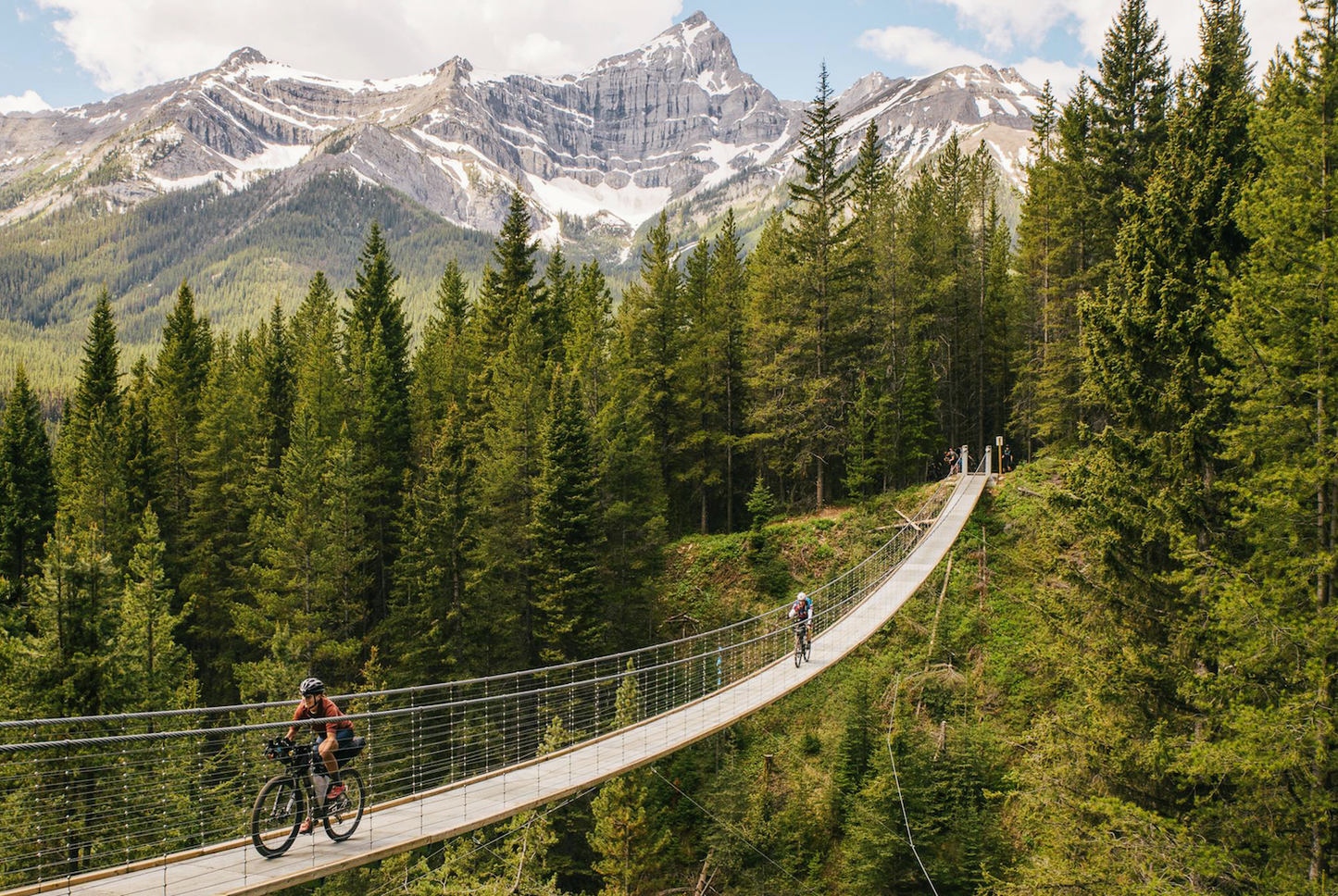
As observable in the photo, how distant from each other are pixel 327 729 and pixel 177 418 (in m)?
29.5

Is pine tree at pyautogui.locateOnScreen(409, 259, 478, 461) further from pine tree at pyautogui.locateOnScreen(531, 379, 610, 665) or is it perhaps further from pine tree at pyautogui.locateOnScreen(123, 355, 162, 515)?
pine tree at pyautogui.locateOnScreen(123, 355, 162, 515)

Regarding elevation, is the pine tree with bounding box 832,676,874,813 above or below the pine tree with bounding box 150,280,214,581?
below

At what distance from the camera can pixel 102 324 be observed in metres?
33.2

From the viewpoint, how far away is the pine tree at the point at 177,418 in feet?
97.1

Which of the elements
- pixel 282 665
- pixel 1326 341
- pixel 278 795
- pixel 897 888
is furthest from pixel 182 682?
pixel 1326 341

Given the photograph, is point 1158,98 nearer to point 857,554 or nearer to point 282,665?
point 857,554

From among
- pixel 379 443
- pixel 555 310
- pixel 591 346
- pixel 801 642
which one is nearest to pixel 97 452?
pixel 379 443

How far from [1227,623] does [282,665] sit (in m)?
18.7

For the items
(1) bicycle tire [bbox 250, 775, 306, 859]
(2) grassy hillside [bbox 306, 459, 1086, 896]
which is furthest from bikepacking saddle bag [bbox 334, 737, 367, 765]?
(2) grassy hillside [bbox 306, 459, 1086, 896]

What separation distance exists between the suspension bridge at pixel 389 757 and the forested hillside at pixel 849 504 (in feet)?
4.63

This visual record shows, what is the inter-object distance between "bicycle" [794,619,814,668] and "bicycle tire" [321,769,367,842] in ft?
29.7

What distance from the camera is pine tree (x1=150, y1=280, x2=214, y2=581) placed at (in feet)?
97.1

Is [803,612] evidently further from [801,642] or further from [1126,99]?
[1126,99]

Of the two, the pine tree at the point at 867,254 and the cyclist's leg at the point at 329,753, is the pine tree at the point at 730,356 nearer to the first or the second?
the pine tree at the point at 867,254
